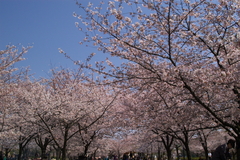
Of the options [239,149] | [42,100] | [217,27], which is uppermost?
[217,27]

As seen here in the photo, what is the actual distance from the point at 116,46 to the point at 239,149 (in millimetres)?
4541

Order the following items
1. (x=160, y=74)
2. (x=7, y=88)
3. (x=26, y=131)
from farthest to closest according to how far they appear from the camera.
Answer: (x=26, y=131)
(x=7, y=88)
(x=160, y=74)

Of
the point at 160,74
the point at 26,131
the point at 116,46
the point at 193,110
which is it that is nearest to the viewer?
the point at 160,74

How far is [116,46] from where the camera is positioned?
6.19 meters

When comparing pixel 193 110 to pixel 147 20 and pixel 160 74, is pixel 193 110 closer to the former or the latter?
pixel 160 74

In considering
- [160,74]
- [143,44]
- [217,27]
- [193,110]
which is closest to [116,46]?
[143,44]

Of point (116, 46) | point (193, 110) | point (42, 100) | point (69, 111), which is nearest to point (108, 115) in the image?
point (69, 111)

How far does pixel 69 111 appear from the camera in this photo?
36.2 ft

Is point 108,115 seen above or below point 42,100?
below

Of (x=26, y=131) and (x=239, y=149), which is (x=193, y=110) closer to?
(x=239, y=149)

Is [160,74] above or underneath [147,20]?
underneath

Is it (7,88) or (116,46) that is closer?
(116,46)

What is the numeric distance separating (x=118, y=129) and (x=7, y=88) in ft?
26.1

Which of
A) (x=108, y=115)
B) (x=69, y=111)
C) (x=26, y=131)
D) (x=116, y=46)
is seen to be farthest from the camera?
(x=26, y=131)
